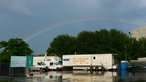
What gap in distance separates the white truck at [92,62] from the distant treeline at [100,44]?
2780cm

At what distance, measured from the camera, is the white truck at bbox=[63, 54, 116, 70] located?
72.4 m

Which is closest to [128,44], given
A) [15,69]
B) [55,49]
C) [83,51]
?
[83,51]

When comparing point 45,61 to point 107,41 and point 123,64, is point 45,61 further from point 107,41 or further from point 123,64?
point 107,41

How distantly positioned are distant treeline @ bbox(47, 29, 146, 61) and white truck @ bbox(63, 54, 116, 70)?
27803mm

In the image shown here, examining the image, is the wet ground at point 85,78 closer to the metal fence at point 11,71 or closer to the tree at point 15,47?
the metal fence at point 11,71

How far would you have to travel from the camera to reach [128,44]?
341ft

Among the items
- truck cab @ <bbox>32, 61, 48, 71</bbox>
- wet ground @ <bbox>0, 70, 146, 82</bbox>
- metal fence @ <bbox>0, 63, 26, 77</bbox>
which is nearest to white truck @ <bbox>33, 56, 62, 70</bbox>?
truck cab @ <bbox>32, 61, 48, 71</bbox>

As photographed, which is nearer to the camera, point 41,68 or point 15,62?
point 15,62

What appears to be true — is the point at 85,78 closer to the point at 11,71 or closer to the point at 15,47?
the point at 11,71

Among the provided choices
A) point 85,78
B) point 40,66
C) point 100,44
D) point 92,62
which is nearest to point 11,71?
point 85,78

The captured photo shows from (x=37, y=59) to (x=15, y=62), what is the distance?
37034 mm

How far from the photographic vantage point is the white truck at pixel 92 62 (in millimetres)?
72438

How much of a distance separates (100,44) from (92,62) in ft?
114

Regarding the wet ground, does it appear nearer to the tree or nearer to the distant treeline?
the tree
